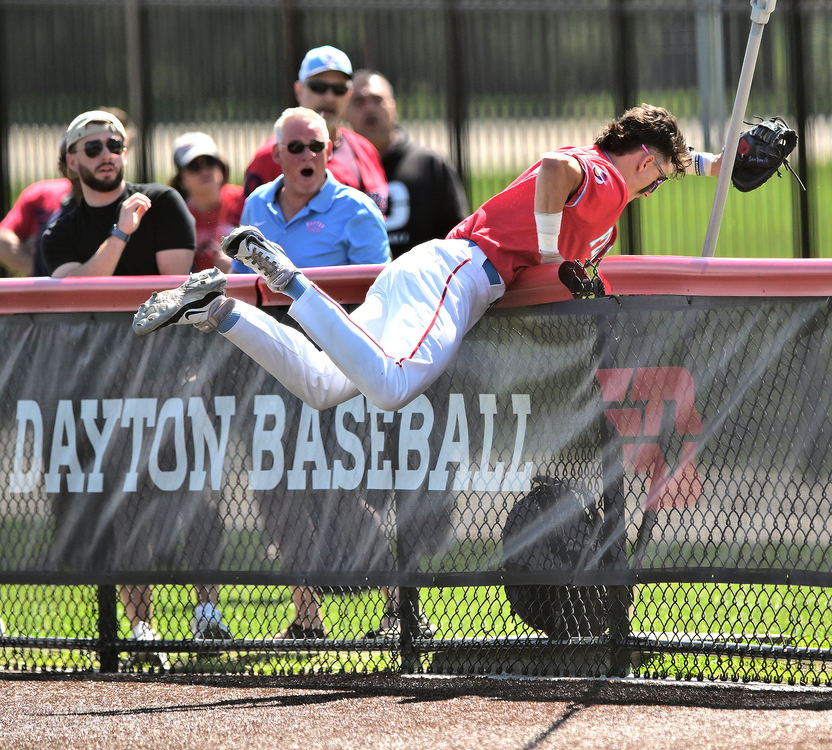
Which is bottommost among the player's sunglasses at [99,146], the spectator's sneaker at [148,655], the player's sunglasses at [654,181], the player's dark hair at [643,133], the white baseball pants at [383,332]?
the spectator's sneaker at [148,655]

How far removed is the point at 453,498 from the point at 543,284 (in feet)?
2.68

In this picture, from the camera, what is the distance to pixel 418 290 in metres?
4.81

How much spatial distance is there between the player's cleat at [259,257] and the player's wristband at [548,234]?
0.89 meters

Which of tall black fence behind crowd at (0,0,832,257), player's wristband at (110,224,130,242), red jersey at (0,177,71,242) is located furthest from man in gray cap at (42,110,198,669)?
tall black fence behind crowd at (0,0,832,257)

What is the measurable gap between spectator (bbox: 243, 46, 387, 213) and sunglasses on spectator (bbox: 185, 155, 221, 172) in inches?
20.3

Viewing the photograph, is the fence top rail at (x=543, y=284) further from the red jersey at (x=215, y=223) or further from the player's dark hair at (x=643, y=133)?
the red jersey at (x=215, y=223)

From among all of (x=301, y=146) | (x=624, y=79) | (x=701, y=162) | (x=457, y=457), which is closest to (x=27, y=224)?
(x=301, y=146)

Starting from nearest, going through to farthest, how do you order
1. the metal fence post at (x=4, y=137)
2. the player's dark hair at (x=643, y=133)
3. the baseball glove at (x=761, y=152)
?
1. the player's dark hair at (x=643, y=133)
2. the baseball glove at (x=761, y=152)
3. the metal fence post at (x=4, y=137)

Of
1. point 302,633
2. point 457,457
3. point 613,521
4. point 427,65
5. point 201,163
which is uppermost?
point 427,65

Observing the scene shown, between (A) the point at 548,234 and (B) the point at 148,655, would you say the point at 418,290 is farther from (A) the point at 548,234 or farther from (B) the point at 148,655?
(B) the point at 148,655

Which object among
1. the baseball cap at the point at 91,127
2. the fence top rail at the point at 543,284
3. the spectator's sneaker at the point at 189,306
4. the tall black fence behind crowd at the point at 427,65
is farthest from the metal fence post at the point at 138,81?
the spectator's sneaker at the point at 189,306

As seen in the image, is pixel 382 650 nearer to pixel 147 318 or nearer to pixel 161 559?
pixel 161 559

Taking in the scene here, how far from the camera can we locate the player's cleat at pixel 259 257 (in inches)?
185

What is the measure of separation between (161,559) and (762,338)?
231cm
